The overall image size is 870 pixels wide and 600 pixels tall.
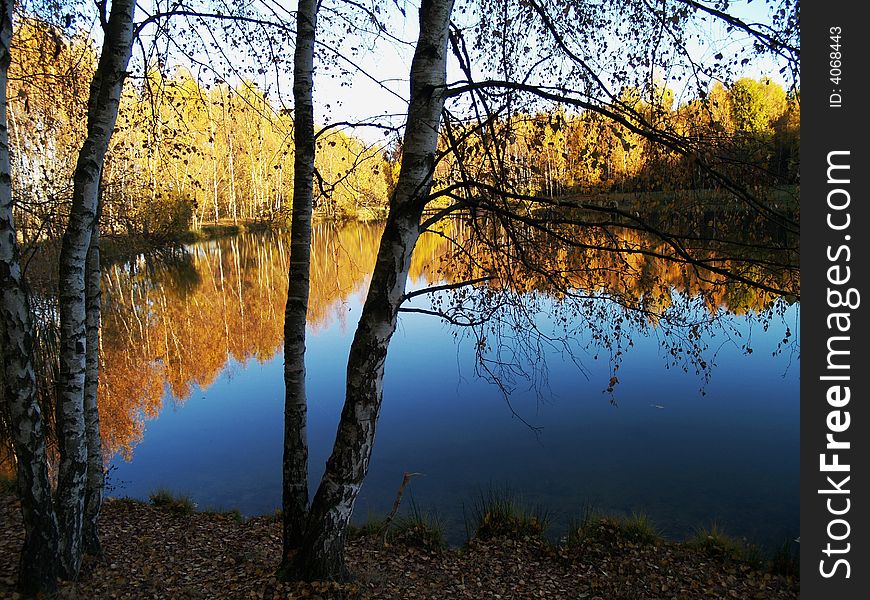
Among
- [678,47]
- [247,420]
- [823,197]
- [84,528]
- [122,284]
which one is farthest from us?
[122,284]

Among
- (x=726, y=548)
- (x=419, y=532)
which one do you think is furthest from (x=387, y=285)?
(x=726, y=548)

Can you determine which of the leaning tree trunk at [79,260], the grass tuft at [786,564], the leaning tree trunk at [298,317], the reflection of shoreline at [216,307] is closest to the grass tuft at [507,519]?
the grass tuft at [786,564]

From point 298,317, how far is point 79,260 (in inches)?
59.9

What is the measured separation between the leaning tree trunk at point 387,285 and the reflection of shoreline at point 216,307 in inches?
34.4

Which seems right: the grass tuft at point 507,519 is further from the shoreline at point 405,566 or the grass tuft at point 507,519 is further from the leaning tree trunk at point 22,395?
the leaning tree trunk at point 22,395

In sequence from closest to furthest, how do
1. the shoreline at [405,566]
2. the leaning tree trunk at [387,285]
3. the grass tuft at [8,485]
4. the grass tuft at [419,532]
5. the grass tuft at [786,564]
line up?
1. the leaning tree trunk at [387,285]
2. the shoreline at [405,566]
3. the grass tuft at [786,564]
4. the grass tuft at [419,532]
5. the grass tuft at [8,485]

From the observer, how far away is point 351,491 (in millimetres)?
3545

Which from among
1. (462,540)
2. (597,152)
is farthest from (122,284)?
(597,152)

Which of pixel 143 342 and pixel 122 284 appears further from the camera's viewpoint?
pixel 122 284

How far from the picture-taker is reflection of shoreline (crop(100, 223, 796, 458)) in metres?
4.91

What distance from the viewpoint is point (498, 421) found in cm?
962

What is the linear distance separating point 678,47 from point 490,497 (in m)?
5.47

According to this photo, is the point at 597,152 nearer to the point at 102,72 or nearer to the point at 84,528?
the point at 102,72

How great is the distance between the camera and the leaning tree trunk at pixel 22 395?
9.77 ft
